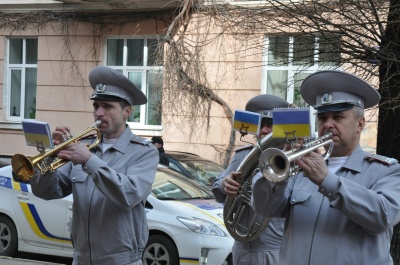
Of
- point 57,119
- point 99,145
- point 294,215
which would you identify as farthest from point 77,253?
point 57,119

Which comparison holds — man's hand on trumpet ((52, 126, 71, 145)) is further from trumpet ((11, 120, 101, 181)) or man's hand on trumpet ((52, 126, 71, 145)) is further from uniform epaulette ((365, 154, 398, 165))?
uniform epaulette ((365, 154, 398, 165))

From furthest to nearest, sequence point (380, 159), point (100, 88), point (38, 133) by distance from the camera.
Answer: point (100, 88)
point (38, 133)
point (380, 159)

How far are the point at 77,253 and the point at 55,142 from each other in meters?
0.70

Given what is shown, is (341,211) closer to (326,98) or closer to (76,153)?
(326,98)

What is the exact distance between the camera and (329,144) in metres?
3.81

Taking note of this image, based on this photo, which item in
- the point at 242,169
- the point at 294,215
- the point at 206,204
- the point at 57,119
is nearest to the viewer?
the point at 294,215

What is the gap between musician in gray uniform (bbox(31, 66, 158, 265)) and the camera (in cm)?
473

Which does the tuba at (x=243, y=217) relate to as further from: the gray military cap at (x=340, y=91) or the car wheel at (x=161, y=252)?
the car wheel at (x=161, y=252)

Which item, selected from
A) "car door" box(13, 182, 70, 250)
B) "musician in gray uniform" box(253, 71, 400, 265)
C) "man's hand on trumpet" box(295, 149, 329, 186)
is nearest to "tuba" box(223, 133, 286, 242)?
"musician in gray uniform" box(253, 71, 400, 265)

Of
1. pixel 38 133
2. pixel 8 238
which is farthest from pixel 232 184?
pixel 8 238

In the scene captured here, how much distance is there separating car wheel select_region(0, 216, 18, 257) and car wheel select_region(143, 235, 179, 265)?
6.40ft

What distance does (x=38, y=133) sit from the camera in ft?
16.1

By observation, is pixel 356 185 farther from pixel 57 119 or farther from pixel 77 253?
pixel 57 119

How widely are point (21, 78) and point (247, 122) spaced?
44.9 feet
